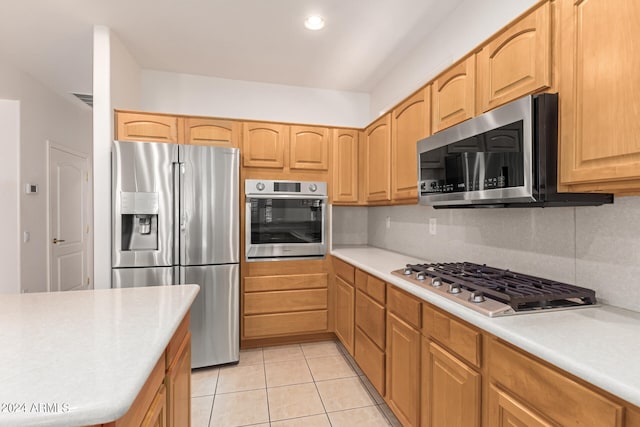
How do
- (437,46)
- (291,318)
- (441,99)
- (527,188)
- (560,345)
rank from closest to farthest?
(560,345)
(527,188)
(441,99)
(437,46)
(291,318)

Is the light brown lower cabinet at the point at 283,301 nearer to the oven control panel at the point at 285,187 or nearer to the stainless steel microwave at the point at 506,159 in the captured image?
the oven control panel at the point at 285,187

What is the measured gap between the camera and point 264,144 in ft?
9.64

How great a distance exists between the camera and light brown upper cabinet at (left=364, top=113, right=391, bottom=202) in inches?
103

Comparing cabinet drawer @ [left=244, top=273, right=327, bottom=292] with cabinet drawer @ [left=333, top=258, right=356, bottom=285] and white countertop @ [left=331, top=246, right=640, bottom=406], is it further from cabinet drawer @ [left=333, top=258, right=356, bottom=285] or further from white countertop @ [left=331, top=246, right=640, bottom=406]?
white countertop @ [left=331, top=246, right=640, bottom=406]

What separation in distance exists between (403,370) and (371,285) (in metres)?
0.58

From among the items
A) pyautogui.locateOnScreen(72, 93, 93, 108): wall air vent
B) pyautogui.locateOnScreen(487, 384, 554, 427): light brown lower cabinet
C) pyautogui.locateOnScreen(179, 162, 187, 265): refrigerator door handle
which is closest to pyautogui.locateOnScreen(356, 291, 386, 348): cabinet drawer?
pyautogui.locateOnScreen(487, 384, 554, 427): light brown lower cabinet

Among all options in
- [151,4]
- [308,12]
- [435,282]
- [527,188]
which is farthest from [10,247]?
[527,188]

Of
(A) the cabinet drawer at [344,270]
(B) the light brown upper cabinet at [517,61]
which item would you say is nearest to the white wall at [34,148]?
(A) the cabinet drawer at [344,270]

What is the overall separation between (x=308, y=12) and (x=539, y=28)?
1.57 m

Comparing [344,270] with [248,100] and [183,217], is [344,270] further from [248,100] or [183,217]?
[248,100]

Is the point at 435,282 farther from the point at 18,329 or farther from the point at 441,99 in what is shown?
the point at 18,329

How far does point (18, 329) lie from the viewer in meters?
1.02

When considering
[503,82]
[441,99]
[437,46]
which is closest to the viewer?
[503,82]

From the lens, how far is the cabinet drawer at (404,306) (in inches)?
62.8
